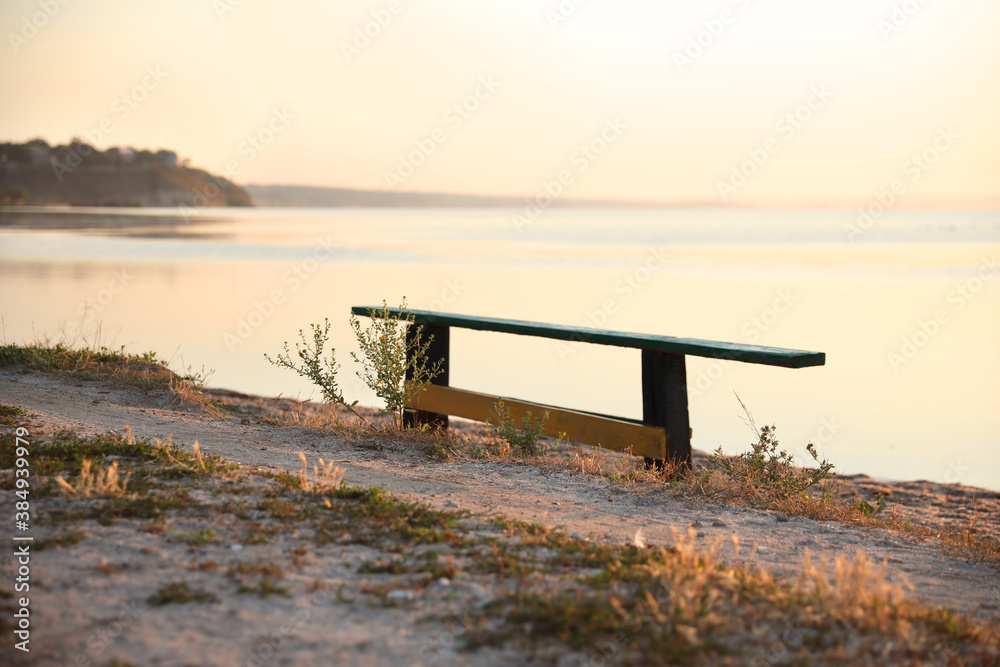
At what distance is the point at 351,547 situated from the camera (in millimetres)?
4203

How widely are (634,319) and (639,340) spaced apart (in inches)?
474

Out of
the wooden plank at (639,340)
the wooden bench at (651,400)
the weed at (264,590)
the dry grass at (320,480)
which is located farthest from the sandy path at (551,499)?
the weed at (264,590)

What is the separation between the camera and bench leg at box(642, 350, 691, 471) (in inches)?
246

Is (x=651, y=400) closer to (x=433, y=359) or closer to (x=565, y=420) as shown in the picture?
(x=565, y=420)

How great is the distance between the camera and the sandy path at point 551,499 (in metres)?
4.67

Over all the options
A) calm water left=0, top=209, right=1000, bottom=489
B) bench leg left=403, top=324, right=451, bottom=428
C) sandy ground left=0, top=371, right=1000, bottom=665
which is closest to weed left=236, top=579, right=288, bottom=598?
sandy ground left=0, top=371, right=1000, bottom=665

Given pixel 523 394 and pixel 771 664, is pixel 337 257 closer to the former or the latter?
pixel 523 394

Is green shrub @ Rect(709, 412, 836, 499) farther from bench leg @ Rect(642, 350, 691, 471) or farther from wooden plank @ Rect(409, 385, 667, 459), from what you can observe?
wooden plank @ Rect(409, 385, 667, 459)

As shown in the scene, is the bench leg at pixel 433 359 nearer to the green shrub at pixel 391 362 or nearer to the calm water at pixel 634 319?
the green shrub at pixel 391 362

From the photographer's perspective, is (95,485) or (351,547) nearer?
(351,547)

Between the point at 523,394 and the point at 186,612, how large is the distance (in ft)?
29.9

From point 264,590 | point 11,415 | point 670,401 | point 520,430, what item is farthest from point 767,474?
point 11,415

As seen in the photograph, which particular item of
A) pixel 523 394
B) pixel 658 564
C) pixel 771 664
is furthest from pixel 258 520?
pixel 523 394

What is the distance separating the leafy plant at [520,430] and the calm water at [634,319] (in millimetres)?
3699
